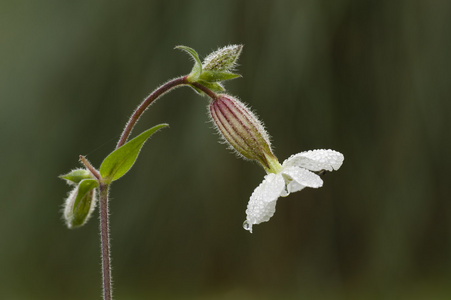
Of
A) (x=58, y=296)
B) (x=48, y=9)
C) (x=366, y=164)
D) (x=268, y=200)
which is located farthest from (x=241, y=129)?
(x=58, y=296)

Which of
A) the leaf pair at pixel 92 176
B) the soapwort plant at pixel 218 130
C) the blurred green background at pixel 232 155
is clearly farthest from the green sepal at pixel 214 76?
the blurred green background at pixel 232 155

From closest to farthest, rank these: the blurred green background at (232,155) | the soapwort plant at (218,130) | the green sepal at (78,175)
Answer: the soapwort plant at (218,130)
the green sepal at (78,175)
the blurred green background at (232,155)

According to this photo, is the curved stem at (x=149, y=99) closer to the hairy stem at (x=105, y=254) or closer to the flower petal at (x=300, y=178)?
the hairy stem at (x=105, y=254)

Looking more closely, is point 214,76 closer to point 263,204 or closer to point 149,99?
point 149,99

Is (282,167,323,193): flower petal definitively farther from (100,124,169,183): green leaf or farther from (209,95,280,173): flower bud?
(100,124,169,183): green leaf

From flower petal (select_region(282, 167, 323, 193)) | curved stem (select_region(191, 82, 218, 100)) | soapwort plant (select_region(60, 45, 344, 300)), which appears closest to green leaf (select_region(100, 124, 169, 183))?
soapwort plant (select_region(60, 45, 344, 300))

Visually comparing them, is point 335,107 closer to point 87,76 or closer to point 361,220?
point 361,220
